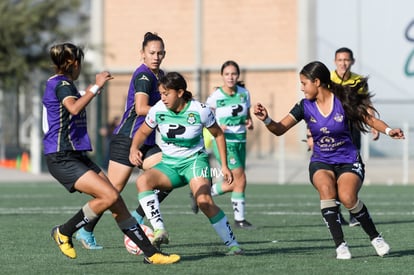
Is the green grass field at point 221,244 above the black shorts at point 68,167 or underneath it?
underneath

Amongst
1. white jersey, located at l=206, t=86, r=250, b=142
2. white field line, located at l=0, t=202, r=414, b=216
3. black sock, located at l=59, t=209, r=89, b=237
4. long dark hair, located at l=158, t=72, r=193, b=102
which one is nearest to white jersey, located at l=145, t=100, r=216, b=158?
long dark hair, located at l=158, t=72, r=193, b=102

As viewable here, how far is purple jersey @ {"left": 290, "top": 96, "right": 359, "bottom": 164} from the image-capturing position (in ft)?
32.3

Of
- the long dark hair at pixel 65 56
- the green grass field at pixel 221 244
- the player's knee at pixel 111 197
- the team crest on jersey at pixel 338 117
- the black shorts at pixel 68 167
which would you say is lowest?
the green grass field at pixel 221 244

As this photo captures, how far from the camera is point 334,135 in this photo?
9.86m

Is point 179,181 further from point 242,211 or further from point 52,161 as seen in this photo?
point 242,211

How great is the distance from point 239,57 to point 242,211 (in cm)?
2298

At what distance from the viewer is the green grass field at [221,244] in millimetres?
9062

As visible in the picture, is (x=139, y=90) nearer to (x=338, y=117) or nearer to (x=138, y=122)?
(x=138, y=122)

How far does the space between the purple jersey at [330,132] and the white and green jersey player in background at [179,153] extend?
2.68 ft

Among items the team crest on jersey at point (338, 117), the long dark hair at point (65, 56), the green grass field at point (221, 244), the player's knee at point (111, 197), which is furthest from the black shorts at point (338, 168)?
the long dark hair at point (65, 56)

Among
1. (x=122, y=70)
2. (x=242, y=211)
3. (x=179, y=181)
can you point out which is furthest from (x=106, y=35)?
(x=179, y=181)

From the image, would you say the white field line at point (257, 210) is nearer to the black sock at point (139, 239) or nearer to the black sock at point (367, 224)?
the black sock at point (367, 224)

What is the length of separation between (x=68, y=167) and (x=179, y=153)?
1.16 metres

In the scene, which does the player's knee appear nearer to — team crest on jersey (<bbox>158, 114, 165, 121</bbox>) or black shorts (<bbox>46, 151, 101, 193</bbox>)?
black shorts (<bbox>46, 151, 101, 193</bbox>)
